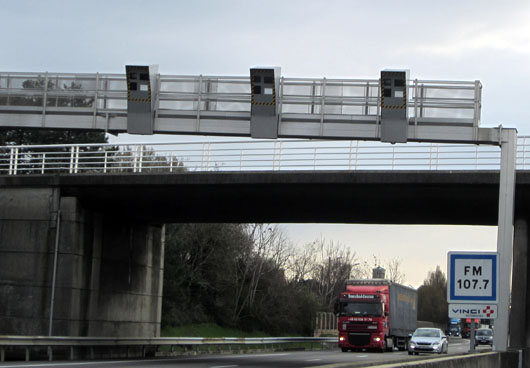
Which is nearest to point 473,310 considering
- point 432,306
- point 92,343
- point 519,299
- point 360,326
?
point 519,299

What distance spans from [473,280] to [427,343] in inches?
1090

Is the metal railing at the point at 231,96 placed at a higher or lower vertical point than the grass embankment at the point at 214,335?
higher

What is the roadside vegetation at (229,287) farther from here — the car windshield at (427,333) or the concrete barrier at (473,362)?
the concrete barrier at (473,362)

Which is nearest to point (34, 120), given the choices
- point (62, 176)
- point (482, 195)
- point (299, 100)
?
point (62, 176)

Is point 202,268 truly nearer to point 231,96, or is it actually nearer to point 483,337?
point 231,96

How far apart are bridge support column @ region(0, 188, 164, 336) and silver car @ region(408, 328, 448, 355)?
16456 mm

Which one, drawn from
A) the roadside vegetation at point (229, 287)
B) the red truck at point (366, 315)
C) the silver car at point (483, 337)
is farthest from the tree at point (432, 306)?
the red truck at point (366, 315)

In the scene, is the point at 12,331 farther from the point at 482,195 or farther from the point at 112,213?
the point at 482,195

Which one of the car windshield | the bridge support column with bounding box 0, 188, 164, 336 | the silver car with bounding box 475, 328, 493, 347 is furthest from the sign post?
the silver car with bounding box 475, 328, 493, 347

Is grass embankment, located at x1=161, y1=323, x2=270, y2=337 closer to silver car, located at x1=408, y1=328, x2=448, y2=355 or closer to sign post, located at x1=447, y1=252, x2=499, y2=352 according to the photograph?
A: silver car, located at x1=408, y1=328, x2=448, y2=355

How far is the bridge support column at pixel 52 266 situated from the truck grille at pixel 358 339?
50.6 ft

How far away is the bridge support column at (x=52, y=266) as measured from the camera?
29.3 meters

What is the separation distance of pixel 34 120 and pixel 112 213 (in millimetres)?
4648

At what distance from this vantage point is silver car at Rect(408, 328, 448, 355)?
42.0 m
